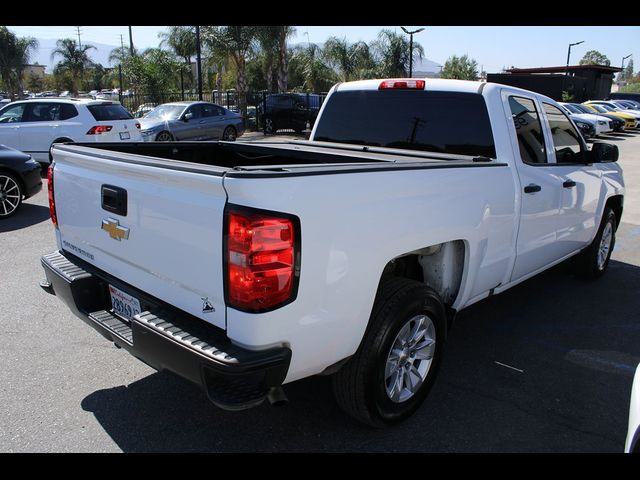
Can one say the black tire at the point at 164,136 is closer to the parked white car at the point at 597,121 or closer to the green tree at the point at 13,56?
the parked white car at the point at 597,121

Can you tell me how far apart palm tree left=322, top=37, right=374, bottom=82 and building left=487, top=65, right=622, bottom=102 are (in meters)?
11.1

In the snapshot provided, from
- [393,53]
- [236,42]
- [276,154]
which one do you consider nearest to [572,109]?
[393,53]

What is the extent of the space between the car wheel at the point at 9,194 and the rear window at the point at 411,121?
225 inches

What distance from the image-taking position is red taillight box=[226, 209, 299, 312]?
7.22 ft

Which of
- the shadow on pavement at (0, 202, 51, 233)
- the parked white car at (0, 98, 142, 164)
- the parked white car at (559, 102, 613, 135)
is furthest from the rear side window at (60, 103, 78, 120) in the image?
the parked white car at (559, 102, 613, 135)

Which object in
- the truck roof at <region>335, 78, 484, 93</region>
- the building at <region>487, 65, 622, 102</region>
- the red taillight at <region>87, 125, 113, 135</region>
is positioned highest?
the building at <region>487, 65, 622, 102</region>

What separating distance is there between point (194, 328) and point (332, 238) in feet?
2.52

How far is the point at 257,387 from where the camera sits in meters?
2.30

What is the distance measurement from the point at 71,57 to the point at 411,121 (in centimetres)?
6200

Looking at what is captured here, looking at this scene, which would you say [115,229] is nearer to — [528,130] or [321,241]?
[321,241]

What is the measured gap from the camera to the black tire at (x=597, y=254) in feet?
18.1

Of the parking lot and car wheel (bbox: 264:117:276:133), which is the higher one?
car wheel (bbox: 264:117:276:133)

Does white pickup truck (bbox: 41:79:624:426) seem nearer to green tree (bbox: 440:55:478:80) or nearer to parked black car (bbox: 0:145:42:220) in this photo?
parked black car (bbox: 0:145:42:220)

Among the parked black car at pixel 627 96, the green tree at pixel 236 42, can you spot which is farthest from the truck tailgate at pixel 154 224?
the parked black car at pixel 627 96
